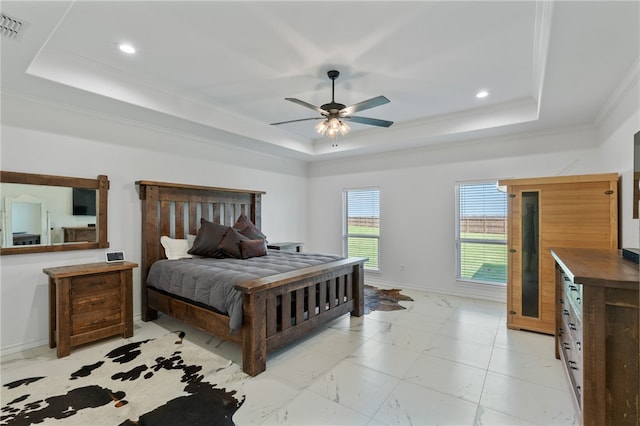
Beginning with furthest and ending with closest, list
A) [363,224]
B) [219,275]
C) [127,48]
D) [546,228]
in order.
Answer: [363,224]
[546,228]
[219,275]
[127,48]

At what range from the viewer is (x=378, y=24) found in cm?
238

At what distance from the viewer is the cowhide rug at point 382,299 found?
14.1 ft

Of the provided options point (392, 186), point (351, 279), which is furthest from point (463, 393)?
point (392, 186)

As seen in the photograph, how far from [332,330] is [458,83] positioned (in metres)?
3.18

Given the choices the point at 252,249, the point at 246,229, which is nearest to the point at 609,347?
the point at 252,249

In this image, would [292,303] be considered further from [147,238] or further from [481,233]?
[481,233]

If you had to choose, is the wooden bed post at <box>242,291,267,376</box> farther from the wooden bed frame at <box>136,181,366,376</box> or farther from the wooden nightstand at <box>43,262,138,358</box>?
the wooden nightstand at <box>43,262,138,358</box>

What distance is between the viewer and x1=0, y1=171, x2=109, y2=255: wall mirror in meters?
2.95

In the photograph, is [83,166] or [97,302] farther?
[83,166]

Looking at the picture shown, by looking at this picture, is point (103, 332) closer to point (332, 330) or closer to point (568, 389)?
point (332, 330)

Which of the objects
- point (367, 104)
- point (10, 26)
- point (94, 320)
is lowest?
point (94, 320)

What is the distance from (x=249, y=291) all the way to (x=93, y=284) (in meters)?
1.80

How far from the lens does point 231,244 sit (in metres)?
4.16

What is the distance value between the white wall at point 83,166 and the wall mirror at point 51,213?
97 mm
